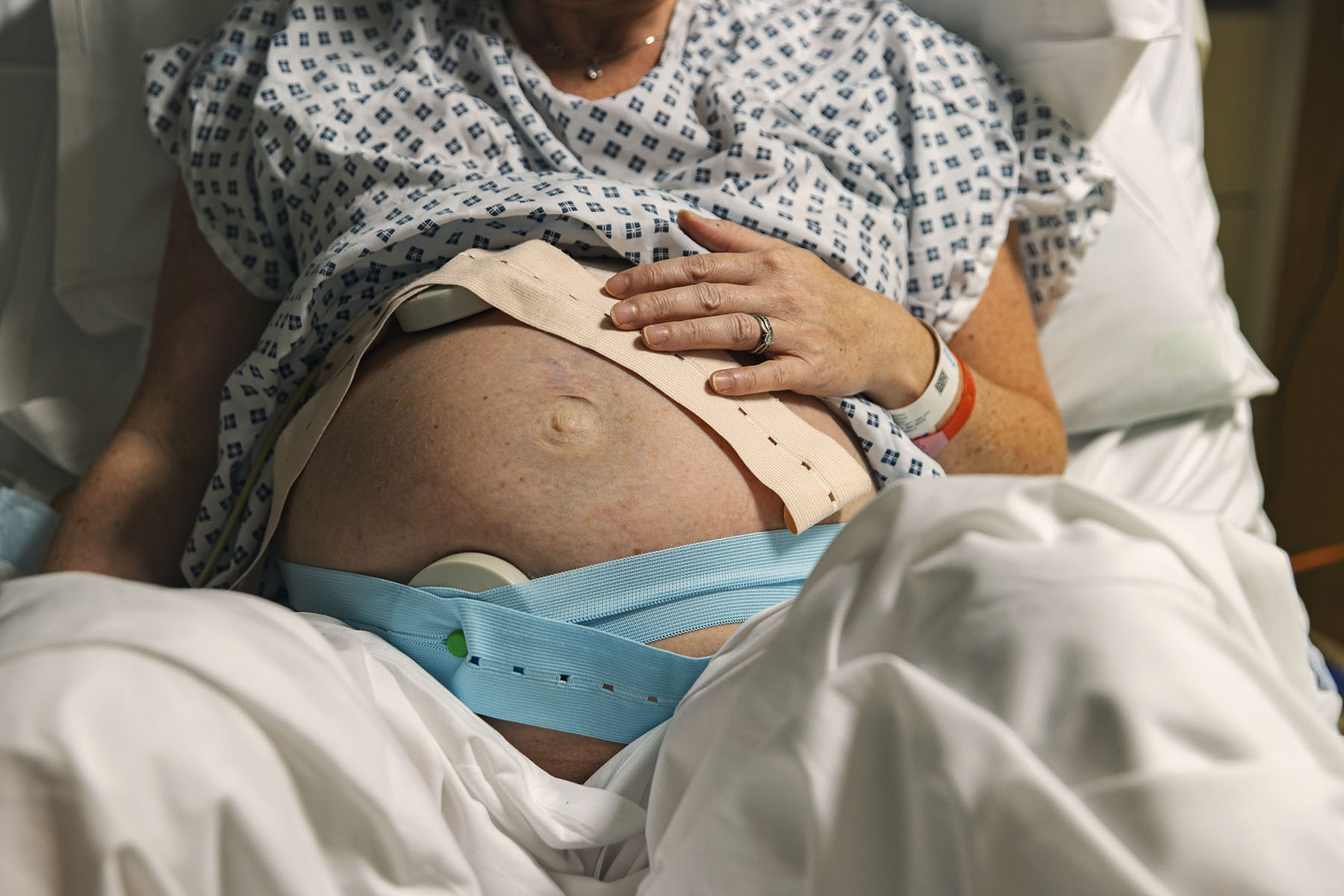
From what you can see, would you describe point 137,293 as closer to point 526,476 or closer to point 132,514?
point 132,514

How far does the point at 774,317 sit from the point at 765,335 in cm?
3

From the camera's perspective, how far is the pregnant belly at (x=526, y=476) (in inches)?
27.5

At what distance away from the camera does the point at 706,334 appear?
30.0 inches

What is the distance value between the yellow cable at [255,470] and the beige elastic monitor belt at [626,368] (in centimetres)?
6

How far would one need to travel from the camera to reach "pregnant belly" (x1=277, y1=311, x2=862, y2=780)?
0.70 m

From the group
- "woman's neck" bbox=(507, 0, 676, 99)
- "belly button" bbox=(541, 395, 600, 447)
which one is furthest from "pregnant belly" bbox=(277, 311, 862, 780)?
"woman's neck" bbox=(507, 0, 676, 99)

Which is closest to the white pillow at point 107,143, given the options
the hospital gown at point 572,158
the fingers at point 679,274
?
the hospital gown at point 572,158

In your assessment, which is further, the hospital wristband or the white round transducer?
the hospital wristband

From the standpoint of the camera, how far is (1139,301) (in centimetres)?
116

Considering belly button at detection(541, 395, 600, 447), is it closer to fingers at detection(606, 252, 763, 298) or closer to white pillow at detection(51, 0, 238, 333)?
fingers at detection(606, 252, 763, 298)

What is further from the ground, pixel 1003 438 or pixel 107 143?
pixel 107 143

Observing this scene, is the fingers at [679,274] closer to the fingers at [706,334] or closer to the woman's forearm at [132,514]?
the fingers at [706,334]

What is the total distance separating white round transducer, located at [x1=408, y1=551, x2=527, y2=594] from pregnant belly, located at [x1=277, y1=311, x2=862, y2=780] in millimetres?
13

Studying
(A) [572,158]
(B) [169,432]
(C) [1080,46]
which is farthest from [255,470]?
(C) [1080,46]
